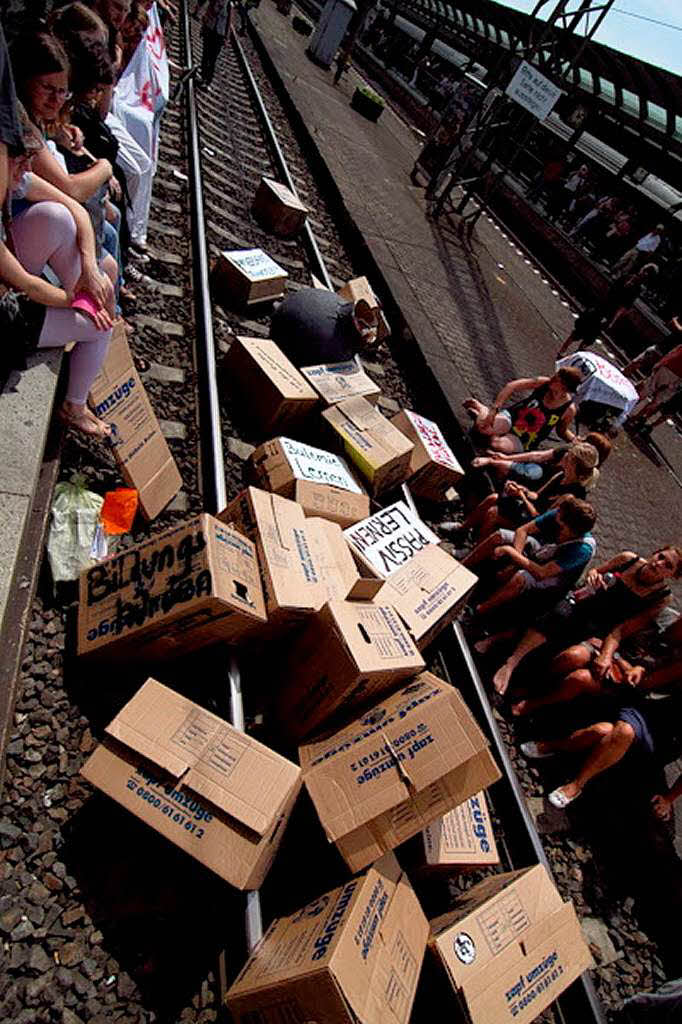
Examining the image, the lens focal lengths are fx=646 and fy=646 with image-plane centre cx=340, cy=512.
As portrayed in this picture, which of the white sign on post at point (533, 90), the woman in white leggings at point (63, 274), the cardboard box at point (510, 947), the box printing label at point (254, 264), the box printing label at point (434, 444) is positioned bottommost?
the cardboard box at point (510, 947)

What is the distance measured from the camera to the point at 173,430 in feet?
14.4

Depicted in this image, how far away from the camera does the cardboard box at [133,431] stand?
370 centimetres

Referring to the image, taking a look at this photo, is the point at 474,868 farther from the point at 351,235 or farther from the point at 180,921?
the point at 351,235

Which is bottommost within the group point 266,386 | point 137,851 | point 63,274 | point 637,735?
point 137,851

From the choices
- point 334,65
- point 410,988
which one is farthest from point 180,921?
point 334,65

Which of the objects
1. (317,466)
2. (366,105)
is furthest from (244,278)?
(366,105)

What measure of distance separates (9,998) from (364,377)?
4.57 m

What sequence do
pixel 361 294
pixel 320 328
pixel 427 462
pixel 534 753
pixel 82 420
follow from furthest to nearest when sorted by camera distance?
1. pixel 361 294
2. pixel 320 328
3. pixel 427 462
4. pixel 534 753
5. pixel 82 420

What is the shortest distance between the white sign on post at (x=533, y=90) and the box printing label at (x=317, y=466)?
9081 mm

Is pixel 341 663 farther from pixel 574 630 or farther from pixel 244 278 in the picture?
pixel 244 278

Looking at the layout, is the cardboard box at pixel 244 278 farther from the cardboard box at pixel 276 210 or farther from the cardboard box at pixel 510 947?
the cardboard box at pixel 510 947

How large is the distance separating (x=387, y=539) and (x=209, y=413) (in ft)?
5.09

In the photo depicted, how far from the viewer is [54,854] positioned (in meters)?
2.47

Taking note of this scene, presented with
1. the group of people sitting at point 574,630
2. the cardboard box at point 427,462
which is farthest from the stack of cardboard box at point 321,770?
the cardboard box at point 427,462
